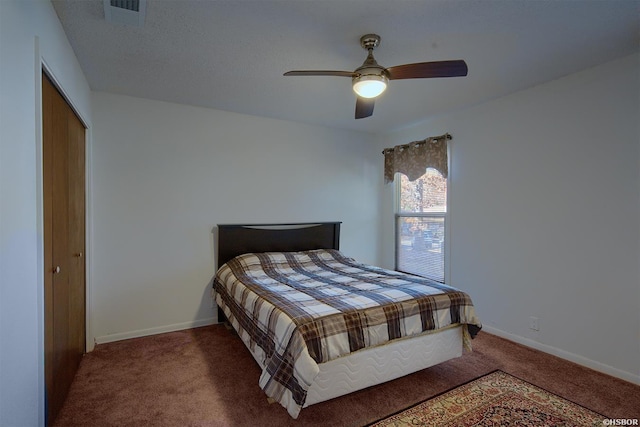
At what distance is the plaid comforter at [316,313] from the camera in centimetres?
179

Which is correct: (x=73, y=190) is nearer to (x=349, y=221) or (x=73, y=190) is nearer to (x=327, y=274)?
(x=327, y=274)

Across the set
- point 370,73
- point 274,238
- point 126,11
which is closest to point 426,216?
point 274,238

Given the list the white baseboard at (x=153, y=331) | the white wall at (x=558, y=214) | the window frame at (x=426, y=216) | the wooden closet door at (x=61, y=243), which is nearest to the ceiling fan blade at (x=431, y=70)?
the white wall at (x=558, y=214)

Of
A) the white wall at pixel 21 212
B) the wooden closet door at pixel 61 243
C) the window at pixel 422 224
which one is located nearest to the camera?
the white wall at pixel 21 212

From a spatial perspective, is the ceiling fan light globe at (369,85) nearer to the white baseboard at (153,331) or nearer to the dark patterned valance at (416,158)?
the dark patterned valance at (416,158)

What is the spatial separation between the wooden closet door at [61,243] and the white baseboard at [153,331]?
0.45 m

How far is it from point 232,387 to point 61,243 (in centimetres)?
146

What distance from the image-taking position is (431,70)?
6.27ft

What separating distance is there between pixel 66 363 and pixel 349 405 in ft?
6.11

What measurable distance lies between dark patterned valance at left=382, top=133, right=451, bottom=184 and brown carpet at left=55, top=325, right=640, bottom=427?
1.98m

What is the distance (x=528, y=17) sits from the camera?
184cm

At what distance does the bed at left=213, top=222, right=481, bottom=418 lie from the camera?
181 centimetres

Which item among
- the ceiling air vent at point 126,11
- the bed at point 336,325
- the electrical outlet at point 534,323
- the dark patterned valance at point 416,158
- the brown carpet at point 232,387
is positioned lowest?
the brown carpet at point 232,387

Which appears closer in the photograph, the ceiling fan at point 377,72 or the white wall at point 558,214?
the ceiling fan at point 377,72
